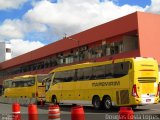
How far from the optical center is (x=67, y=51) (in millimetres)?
59500

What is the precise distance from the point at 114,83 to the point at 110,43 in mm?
23316

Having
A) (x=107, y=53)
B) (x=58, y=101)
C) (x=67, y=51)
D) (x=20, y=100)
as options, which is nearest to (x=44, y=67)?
(x=67, y=51)

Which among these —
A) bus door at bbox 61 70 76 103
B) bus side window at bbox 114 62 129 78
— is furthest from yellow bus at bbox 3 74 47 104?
bus side window at bbox 114 62 129 78

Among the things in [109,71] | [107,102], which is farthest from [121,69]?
[107,102]

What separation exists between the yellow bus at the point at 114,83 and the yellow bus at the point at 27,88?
8627 mm

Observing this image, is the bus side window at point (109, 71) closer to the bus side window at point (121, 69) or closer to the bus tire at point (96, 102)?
the bus side window at point (121, 69)

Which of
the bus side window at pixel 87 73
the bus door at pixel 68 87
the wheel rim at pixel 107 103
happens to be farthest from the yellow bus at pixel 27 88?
the wheel rim at pixel 107 103

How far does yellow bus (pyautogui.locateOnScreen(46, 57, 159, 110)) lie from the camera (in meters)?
23.0

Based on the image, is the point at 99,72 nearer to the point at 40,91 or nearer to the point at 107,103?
the point at 107,103

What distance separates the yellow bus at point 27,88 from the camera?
126 ft

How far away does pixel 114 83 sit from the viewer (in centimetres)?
2428

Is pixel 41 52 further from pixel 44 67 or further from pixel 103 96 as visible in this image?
pixel 103 96

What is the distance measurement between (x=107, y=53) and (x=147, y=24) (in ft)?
28.2

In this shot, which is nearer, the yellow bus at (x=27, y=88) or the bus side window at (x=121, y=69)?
the bus side window at (x=121, y=69)
